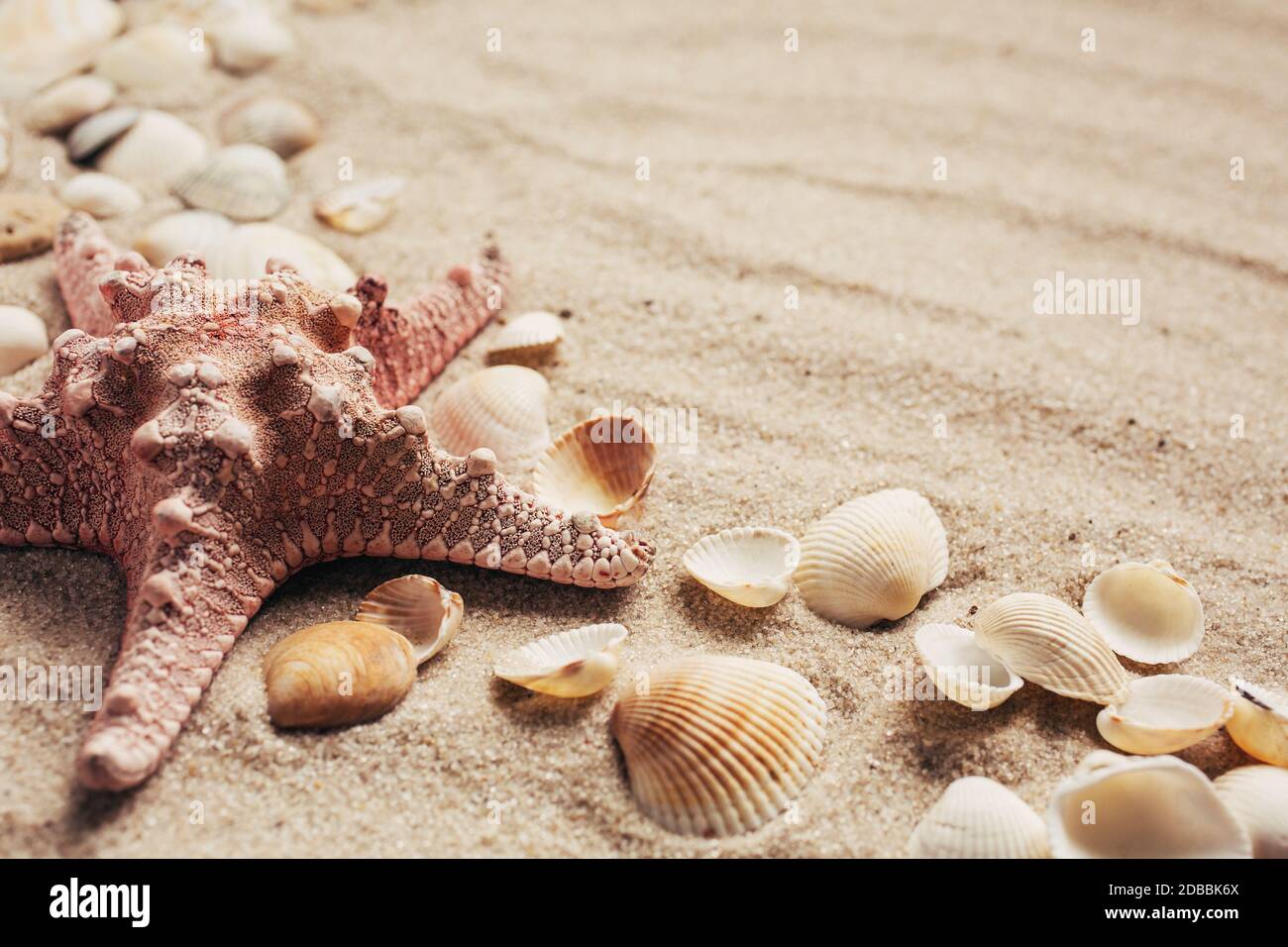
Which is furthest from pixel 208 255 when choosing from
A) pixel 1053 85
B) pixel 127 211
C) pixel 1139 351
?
pixel 1053 85

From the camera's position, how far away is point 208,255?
3.25 m

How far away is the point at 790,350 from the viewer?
337 cm

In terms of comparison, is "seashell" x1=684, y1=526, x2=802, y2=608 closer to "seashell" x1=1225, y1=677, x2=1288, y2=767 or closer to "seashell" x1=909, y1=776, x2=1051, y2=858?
"seashell" x1=909, y1=776, x2=1051, y2=858

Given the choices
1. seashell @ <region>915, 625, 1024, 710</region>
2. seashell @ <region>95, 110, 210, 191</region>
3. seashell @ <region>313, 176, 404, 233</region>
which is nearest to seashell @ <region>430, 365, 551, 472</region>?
seashell @ <region>313, 176, 404, 233</region>

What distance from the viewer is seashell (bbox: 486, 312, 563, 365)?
10.6 feet

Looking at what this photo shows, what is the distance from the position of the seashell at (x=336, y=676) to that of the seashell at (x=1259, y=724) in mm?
1943

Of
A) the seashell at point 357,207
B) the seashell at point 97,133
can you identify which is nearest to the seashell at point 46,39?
the seashell at point 97,133

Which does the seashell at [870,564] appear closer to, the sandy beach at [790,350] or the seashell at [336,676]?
the sandy beach at [790,350]

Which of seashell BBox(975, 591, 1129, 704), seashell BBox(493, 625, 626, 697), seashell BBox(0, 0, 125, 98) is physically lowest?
seashell BBox(493, 625, 626, 697)

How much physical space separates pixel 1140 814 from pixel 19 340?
10.9ft

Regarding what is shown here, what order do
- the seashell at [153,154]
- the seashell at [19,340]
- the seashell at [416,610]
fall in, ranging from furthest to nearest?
the seashell at [153,154]
the seashell at [19,340]
the seashell at [416,610]

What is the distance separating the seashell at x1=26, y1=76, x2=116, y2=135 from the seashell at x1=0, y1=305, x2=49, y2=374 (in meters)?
1.20

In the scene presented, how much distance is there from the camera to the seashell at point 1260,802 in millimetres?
2080

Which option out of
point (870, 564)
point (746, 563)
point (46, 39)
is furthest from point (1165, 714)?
point (46, 39)
